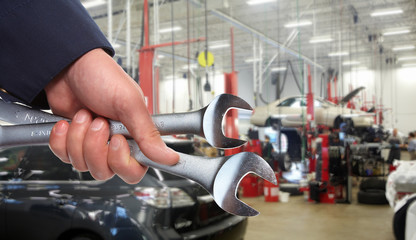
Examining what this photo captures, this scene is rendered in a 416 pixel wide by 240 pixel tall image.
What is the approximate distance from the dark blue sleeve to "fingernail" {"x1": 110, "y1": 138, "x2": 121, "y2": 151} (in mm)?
97

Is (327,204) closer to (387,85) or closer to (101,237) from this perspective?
(101,237)

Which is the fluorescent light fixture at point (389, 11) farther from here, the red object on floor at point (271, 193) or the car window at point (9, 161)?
the car window at point (9, 161)

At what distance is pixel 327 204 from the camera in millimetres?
5965

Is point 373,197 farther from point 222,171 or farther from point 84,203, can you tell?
point 222,171

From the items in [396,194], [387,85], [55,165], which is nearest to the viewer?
[55,165]

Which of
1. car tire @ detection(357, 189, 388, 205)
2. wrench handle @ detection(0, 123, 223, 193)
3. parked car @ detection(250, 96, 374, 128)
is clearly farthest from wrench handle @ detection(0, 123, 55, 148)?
car tire @ detection(357, 189, 388, 205)

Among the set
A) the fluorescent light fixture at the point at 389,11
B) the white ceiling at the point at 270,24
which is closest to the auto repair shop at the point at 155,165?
the white ceiling at the point at 270,24

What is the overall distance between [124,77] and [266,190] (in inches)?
223

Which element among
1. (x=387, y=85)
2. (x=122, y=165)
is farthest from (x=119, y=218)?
(x=387, y=85)

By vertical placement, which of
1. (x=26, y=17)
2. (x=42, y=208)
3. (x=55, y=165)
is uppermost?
(x=26, y=17)

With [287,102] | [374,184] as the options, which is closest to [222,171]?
[287,102]

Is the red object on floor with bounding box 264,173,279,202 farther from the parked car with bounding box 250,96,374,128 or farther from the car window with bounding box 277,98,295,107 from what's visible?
the car window with bounding box 277,98,295,107

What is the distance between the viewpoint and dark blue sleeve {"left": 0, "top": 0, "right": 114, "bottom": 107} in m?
0.42

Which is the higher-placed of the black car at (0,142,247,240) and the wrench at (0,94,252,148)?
the wrench at (0,94,252,148)
